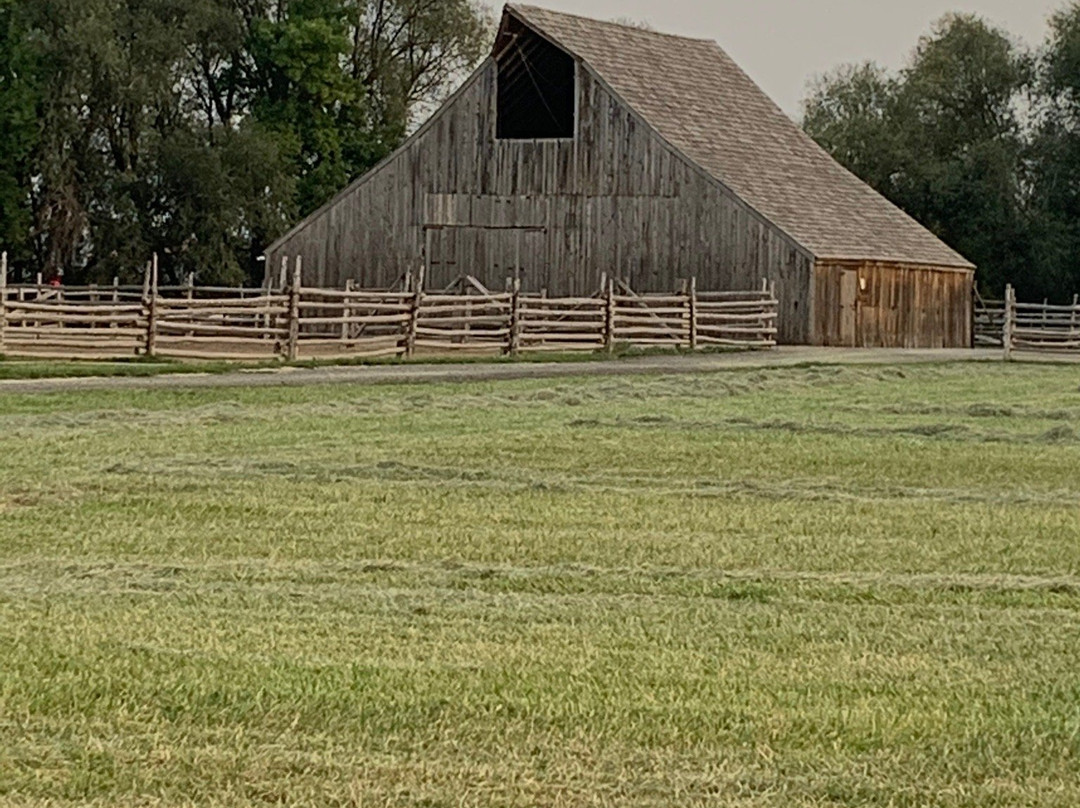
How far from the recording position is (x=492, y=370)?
31.9 meters

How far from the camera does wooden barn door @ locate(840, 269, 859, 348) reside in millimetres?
44938

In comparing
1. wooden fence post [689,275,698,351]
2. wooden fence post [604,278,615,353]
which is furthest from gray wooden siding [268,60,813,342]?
wooden fence post [604,278,615,353]

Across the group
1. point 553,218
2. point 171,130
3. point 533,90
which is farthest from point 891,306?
point 171,130

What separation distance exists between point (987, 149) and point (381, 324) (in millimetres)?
29885

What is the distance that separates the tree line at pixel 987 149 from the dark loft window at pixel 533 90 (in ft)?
60.8

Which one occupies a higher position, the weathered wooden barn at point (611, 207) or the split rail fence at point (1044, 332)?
the weathered wooden barn at point (611, 207)

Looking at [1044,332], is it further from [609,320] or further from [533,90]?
[609,320]

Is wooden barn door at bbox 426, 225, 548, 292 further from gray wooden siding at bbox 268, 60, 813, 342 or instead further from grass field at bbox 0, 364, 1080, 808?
grass field at bbox 0, 364, 1080, 808

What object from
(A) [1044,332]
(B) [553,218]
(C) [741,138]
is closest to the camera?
(B) [553,218]

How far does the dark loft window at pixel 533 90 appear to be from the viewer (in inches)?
1837

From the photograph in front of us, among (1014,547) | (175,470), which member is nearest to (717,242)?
(175,470)

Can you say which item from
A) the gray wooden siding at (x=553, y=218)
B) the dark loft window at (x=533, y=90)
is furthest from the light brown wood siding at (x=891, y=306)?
the dark loft window at (x=533, y=90)

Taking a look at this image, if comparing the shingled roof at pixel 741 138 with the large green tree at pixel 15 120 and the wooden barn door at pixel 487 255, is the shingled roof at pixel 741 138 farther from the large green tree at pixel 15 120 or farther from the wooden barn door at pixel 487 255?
the large green tree at pixel 15 120

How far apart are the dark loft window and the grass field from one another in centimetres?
2770
